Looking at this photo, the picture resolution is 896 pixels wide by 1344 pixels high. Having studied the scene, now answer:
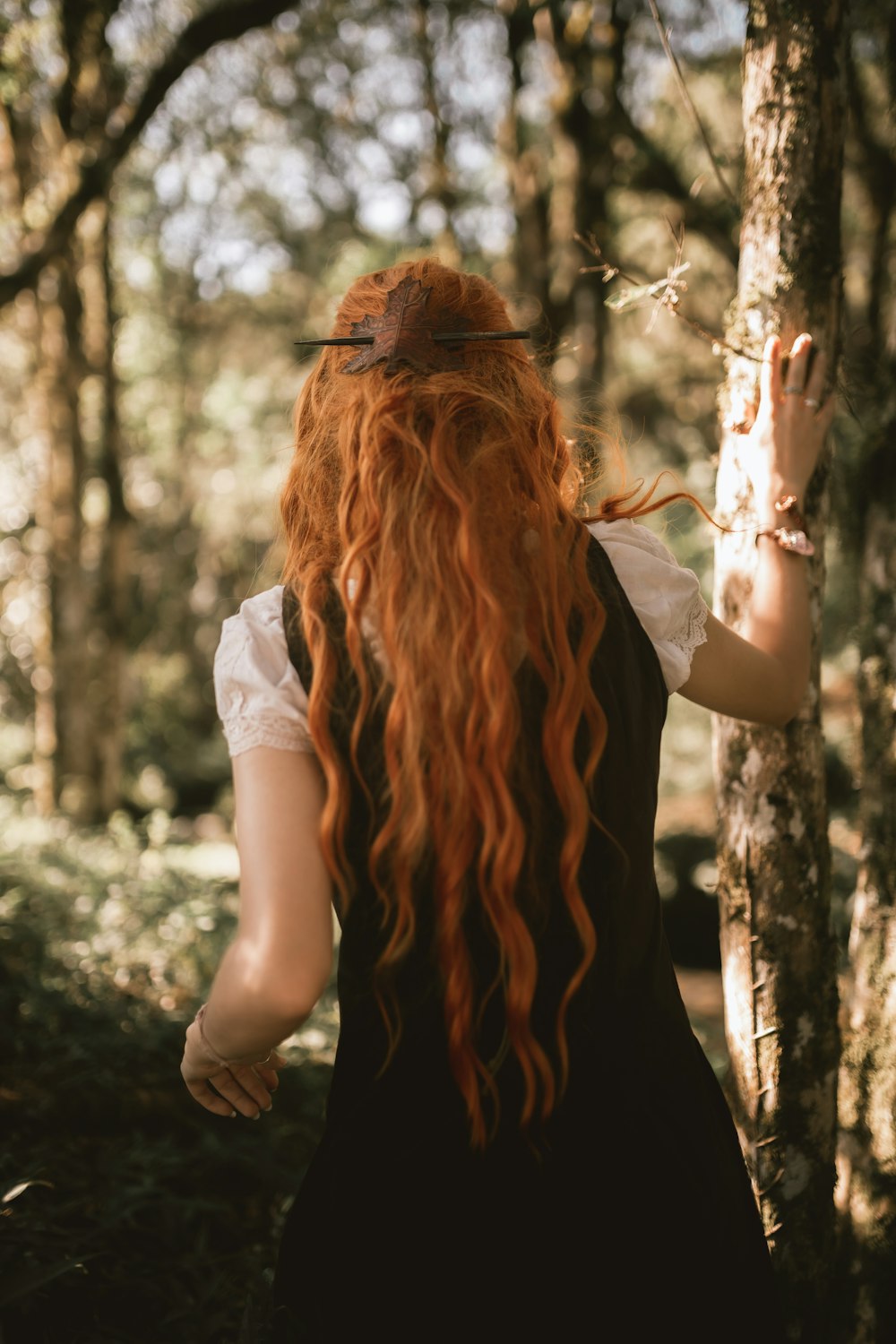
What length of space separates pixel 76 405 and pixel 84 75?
243 cm

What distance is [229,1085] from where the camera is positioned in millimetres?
1482

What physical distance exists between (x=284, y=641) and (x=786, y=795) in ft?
3.87

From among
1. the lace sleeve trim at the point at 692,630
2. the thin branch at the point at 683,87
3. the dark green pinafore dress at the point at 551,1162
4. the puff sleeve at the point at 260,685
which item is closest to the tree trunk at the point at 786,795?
the thin branch at the point at 683,87

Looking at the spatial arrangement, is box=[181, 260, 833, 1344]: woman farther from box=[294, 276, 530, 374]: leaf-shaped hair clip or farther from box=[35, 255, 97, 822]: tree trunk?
box=[35, 255, 97, 822]: tree trunk

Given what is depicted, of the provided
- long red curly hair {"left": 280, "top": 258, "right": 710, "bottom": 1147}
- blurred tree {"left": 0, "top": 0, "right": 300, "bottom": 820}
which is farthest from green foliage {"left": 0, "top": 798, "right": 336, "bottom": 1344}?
blurred tree {"left": 0, "top": 0, "right": 300, "bottom": 820}

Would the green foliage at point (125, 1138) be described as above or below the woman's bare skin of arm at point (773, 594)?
below

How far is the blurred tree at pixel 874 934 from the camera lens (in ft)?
6.84

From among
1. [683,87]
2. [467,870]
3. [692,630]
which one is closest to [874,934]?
[692,630]

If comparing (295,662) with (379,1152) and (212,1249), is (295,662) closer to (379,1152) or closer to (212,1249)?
(379,1152)

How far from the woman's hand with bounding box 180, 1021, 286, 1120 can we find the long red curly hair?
0.95ft

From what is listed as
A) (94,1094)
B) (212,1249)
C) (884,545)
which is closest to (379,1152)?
(212,1249)

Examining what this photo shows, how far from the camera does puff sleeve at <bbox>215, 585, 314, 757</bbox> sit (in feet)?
4.17

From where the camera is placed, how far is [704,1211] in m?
1.44

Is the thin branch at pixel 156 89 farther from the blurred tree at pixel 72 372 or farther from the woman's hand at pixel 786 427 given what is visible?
the woman's hand at pixel 786 427
